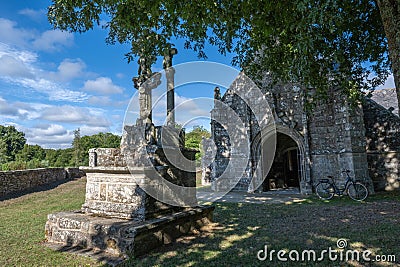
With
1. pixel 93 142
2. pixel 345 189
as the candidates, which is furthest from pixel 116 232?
pixel 93 142

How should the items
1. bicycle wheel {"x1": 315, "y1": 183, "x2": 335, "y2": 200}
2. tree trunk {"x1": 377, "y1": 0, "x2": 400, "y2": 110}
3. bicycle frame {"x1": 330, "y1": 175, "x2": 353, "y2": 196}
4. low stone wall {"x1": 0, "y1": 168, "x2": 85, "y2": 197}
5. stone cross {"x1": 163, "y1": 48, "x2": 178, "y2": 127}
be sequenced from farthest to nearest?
low stone wall {"x1": 0, "y1": 168, "x2": 85, "y2": 197}, bicycle wheel {"x1": 315, "y1": 183, "x2": 335, "y2": 200}, bicycle frame {"x1": 330, "y1": 175, "x2": 353, "y2": 196}, stone cross {"x1": 163, "y1": 48, "x2": 178, "y2": 127}, tree trunk {"x1": 377, "y1": 0, "x2": 400, "y2": 110}

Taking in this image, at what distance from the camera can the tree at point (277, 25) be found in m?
3.54

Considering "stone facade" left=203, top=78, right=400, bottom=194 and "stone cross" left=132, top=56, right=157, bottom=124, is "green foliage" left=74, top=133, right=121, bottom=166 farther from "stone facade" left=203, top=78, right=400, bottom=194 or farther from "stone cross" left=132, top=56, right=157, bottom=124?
"stone cross" left=132, top=56, right=157, bottom=124

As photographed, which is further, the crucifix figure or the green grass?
the crucifix figure

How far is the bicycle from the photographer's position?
9.65m

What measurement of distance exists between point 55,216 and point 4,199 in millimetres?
7496

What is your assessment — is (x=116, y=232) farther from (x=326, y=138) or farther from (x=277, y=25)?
(x=326, y=138)

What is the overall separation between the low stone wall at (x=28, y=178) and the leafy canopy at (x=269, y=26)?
889 centimetres

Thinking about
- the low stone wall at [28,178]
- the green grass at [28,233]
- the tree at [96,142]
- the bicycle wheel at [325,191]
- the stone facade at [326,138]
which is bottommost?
the green grass at [28,233]

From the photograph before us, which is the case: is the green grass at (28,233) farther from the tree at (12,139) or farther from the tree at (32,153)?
the tree at (12,139)

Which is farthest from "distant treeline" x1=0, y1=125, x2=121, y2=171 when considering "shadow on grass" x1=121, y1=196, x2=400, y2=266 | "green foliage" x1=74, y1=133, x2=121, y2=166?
"shadow on grass" x1=121, y1=196, x2=400, y2=266

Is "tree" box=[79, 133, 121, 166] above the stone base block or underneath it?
above

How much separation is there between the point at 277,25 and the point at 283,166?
12069mm

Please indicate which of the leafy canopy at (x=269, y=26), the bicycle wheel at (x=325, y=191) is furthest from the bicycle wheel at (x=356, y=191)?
the leafy canopy at (x=269, y=26)
